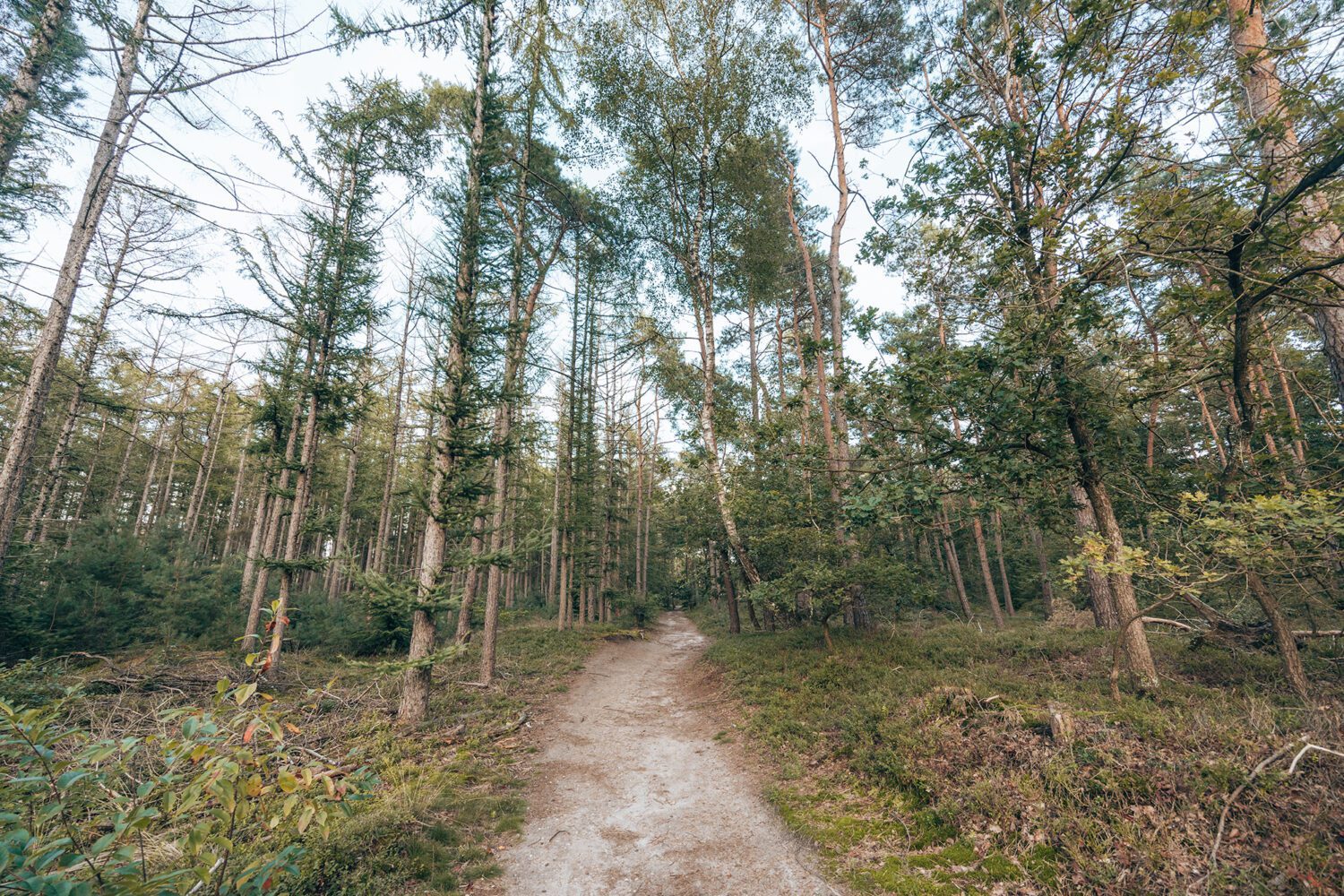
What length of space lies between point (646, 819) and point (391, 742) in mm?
3783

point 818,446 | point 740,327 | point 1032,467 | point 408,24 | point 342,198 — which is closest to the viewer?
point 408,24

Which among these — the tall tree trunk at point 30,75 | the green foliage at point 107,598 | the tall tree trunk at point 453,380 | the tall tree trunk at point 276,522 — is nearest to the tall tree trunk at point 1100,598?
the tall tree trunk at point 453,380

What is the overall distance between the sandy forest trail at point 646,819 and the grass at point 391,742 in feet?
1.41

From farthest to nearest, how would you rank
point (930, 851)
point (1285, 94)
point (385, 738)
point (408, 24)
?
point (385, 738)
point (408, 24)
point (930, 851)
point (1285, 94)

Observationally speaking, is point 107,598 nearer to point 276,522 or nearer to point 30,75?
point 276,522

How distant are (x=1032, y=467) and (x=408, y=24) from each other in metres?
8.47

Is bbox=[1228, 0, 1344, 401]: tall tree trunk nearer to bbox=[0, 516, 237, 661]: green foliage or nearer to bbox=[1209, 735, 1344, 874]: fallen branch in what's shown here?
bbox=[1209, 735, 1344, 874]: fallen branch

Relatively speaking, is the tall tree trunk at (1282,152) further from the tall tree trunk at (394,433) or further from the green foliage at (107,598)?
the tall tree trunk at (394,433)

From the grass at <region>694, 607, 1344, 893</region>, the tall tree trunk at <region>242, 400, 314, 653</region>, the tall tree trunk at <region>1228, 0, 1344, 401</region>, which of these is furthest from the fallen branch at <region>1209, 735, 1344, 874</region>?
the tall tree trunk at <region>242, 400, 314, 653</region>

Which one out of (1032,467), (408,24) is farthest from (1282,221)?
(408,24)

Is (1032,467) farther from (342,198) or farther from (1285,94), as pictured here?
(342,198)

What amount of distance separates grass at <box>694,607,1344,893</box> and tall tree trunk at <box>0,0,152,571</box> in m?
11.1

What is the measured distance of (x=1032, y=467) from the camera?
552cm

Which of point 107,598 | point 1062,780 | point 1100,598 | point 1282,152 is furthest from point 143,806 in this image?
point 1100,598
